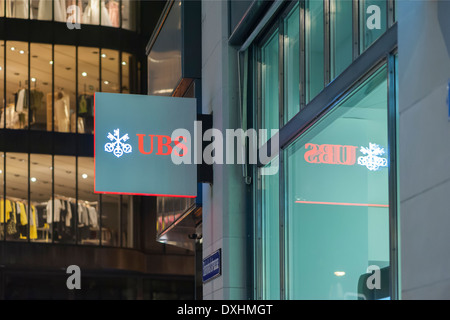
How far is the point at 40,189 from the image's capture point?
39.5 metres

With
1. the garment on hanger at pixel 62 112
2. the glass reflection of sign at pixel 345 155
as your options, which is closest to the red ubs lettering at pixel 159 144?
the glass reflection of sign at pixel 345 155

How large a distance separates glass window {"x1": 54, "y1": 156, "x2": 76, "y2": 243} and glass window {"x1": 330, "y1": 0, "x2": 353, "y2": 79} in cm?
2987

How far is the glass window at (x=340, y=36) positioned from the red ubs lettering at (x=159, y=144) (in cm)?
444

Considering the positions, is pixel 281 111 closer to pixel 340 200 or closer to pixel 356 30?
pixel 340 200

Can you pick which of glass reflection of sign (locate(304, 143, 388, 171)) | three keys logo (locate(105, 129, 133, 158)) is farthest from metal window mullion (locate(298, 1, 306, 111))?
three keys logo (locate(105, 129, 133, 158))

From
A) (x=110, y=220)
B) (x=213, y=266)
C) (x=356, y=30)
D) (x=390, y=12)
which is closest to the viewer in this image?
(x=390, y=12)

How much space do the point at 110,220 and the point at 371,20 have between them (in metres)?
32.4

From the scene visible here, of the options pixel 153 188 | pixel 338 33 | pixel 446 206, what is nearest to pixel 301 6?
pixel 338 33

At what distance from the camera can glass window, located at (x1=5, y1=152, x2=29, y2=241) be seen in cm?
3812

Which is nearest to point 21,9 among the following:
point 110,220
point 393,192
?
point 110,220

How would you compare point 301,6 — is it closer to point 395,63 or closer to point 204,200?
point 395,63

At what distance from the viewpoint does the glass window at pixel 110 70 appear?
41.4m

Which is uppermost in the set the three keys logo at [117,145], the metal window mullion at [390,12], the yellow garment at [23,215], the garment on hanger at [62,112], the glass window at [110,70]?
the glass window at [110,70]

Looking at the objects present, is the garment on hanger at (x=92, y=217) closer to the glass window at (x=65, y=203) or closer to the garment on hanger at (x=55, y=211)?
the glass window at (x=65, y=203)
